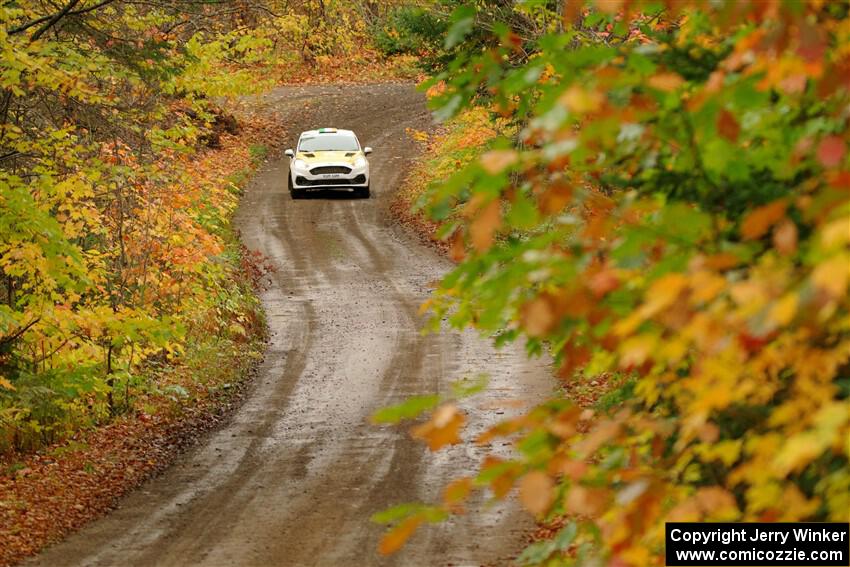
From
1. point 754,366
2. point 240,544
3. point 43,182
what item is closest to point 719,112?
point 754,366

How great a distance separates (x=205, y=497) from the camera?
11.1m

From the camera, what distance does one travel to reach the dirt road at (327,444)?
9.44 metres

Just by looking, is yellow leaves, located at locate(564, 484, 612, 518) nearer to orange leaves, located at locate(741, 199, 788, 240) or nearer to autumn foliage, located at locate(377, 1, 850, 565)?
autumn foliage, located at locate(377, 1, 850, 565)

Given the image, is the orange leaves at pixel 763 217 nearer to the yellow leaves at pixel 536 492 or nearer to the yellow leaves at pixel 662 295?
the yellow leaves at pixel 662 295

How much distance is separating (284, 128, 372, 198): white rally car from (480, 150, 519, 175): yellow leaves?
92.1ft

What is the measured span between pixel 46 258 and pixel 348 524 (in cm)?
449

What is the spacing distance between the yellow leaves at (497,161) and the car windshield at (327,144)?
2834 centimetres

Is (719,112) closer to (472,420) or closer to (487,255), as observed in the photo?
(487,255)

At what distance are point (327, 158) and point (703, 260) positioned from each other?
2860 centimetres

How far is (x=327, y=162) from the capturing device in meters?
31.1

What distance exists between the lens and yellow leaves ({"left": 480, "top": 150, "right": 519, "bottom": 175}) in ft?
10.1

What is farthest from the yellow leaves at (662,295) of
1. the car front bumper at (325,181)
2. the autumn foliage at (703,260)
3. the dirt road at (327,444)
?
the car front bumper at (325,181)

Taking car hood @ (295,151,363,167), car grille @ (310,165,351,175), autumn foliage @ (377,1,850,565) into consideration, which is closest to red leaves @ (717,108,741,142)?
autumn foliage @ (377,1,850,565)

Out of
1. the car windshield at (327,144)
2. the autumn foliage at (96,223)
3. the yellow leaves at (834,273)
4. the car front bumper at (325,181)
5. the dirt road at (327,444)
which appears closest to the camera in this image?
the yellow leaves at (834,273)
